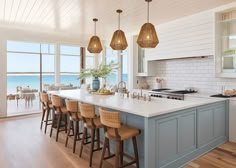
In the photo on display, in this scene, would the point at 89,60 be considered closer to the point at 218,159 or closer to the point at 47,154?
the point at 47,154

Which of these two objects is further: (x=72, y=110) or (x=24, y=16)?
(x=24, y=16)

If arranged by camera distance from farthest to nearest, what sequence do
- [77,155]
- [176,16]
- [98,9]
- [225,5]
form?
[176,16] < [98,9] < [225,5] < [77,155]

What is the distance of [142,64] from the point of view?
603 cm

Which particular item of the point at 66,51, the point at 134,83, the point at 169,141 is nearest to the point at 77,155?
the point at 169,141

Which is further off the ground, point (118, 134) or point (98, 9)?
point (98, 9)

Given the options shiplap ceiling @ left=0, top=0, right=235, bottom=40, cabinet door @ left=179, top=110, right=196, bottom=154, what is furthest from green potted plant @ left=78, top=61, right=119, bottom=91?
cabinet door @ left=179, top=110, right=196, bottom=154

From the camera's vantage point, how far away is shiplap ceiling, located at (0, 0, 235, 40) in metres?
3.62

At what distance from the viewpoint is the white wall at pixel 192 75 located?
432 cm

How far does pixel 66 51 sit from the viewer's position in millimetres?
7977

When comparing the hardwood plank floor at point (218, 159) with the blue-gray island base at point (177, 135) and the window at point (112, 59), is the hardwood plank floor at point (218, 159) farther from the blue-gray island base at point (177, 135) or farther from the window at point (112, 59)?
the window at point (112, 59)

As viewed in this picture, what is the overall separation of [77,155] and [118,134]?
117 cm

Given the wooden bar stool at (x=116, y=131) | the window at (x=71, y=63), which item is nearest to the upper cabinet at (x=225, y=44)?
the wooden bar stool at (x=116, y=131)

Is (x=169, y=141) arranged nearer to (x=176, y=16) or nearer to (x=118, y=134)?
(x=118, y=134)

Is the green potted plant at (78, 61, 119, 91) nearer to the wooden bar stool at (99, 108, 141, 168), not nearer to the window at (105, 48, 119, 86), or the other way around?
the wooden bar stool at (99, 108, 141, 168)
